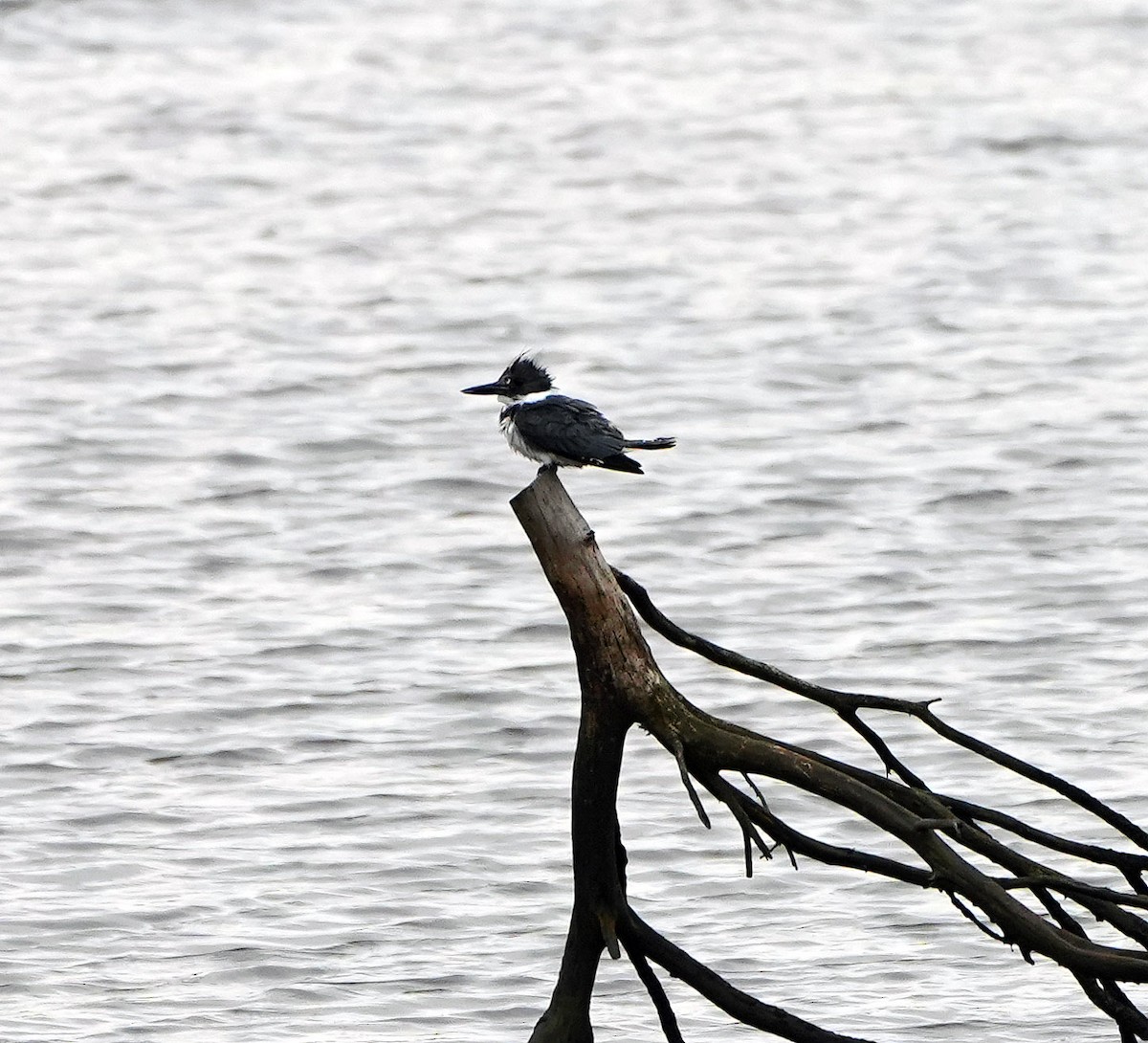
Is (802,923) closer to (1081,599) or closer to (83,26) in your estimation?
(1081,599)

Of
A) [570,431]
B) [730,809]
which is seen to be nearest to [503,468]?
[570,431]

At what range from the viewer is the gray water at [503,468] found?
8.05m

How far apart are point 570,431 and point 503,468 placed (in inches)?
273

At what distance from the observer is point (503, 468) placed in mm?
13617

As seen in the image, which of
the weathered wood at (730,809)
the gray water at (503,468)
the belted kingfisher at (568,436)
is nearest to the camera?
the weathered wood at (730,809)

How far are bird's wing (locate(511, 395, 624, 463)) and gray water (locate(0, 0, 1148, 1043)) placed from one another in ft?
6.02

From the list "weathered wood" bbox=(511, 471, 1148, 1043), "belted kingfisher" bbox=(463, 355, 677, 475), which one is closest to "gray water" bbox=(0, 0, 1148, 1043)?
"weathered wood" bbox=(511, 471, 1148, 1043)

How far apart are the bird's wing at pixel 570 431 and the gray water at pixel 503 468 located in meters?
1.84

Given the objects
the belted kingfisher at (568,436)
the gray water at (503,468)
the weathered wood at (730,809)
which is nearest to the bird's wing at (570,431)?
the belted kingfisher at (568,436)

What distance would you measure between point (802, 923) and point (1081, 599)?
12.7 ft

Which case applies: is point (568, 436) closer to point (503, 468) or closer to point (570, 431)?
point (570, 431)

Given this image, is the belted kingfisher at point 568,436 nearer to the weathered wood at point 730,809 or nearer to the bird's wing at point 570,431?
the bird's wing at point 570,431

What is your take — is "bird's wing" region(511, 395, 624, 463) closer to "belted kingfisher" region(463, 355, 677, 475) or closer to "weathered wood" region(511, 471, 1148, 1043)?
"belted kingfisher" region(463, 355, 677, 475)

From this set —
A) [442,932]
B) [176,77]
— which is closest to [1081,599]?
[442,932]
